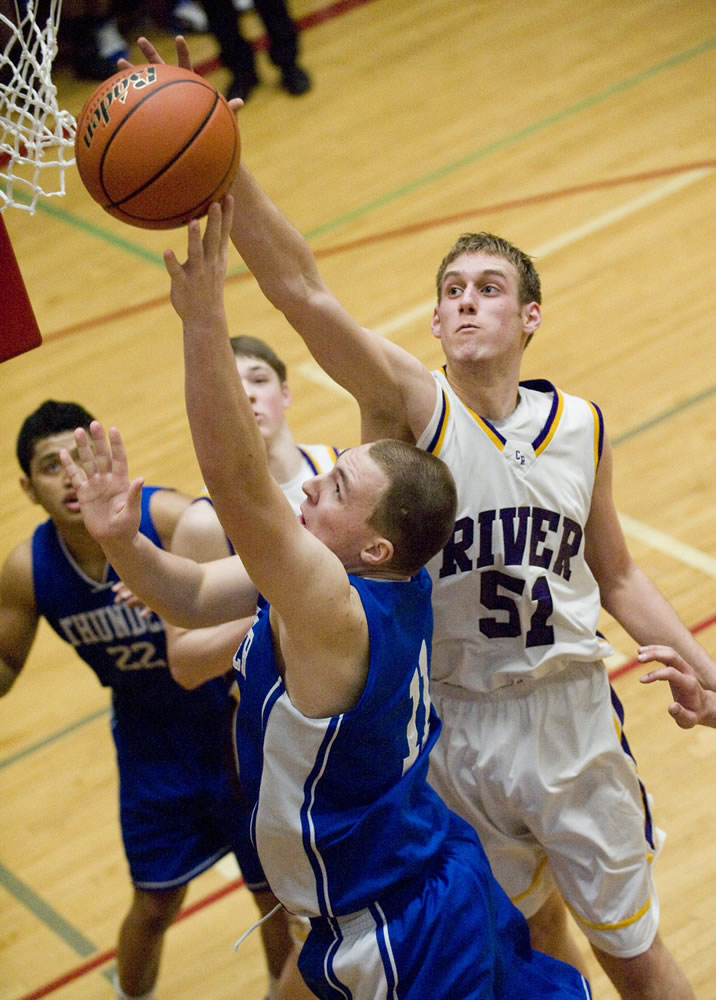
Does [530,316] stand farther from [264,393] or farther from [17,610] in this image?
[17,610]

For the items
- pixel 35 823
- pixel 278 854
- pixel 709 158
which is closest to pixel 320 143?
pixel 709 158

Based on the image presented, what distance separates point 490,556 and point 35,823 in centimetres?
294

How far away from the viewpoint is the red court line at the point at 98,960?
4.77m

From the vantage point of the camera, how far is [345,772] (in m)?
2.89

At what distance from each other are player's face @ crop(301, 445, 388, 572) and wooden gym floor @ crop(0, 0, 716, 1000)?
7.34 feet

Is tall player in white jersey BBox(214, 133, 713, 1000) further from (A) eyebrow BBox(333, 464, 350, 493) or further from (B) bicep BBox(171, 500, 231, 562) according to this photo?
(B) bicep BBox(171, 500, 231, 562)

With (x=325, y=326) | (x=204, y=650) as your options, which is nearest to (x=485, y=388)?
(x=325, y=326)

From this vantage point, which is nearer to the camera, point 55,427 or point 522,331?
point 522,331

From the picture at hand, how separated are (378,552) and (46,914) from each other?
293 centimetres

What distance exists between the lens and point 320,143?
1070 cm

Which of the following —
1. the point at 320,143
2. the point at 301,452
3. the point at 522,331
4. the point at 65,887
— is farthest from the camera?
the point at 320,143

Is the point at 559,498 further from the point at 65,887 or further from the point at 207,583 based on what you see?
the point at 65,887

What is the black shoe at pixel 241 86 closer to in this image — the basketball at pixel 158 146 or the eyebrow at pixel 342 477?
the basketball at pixel 158 146

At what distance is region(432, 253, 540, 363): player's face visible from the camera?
3561mm
